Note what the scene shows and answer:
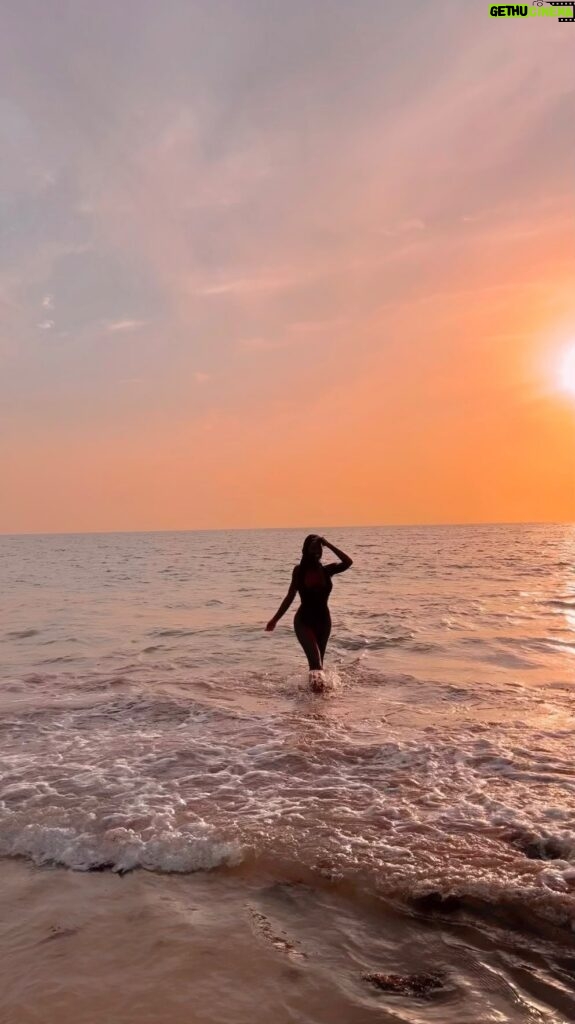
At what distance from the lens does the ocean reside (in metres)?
2.83

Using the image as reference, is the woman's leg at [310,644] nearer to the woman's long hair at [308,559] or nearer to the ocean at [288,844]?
the ocean at [288,844]

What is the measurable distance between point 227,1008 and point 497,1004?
3.68 feet

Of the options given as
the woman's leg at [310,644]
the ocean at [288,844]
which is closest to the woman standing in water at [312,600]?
the woman's leg at [310,644]

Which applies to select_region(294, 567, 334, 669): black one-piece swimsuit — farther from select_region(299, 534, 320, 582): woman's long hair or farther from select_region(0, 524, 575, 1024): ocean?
select_region(0, 524, 575, 1024): ocean

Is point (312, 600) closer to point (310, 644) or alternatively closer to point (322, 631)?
point (322, 631)

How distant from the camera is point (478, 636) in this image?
520 inches

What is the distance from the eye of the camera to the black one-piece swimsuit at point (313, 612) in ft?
32.2

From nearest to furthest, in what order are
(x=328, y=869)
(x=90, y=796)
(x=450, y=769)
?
(x=328, y=869)
(x=90, y=796)
(x=450, y=769)

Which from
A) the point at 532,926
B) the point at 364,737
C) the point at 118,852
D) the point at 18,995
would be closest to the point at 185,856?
the point at 118,852

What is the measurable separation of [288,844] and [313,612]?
5679mm

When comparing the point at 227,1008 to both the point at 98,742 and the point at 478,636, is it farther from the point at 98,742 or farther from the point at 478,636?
the point at 478,636

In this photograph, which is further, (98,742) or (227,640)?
(227,640)

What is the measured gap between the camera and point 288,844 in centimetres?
423

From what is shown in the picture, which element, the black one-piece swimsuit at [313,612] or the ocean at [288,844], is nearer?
the ocean at [288,844]
